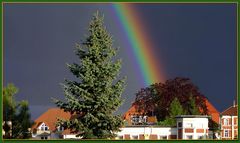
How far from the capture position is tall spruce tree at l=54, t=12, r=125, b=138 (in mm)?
29594

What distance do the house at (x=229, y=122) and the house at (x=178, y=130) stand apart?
484 inches

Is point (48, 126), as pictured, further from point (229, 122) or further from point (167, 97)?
point (229, 122)

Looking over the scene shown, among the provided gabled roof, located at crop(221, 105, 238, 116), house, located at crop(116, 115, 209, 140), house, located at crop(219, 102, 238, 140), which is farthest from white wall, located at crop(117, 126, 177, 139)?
gabled roof, located at crop(221, 105, 238, 116)

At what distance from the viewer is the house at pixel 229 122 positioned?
53.5 meters

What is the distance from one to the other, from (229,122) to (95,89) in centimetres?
2924

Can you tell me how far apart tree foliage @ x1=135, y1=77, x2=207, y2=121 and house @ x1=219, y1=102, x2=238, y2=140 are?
327cm

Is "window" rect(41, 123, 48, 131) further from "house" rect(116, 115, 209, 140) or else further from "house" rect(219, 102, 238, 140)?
"house" rect(219, 102, 238, 140)

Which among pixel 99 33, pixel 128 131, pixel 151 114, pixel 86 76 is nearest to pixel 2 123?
pixel 86 76

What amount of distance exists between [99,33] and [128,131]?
10394mm

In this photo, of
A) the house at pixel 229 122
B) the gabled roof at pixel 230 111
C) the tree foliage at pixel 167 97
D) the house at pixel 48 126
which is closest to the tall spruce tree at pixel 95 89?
the house at pixel 48 126

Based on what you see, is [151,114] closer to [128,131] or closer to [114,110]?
[128,131]

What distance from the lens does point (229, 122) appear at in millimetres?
56125

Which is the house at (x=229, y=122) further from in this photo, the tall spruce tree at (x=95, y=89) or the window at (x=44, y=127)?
the tall spruce tree at (x=95, y=89)

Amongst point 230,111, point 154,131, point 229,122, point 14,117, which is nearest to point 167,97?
point 229,122
